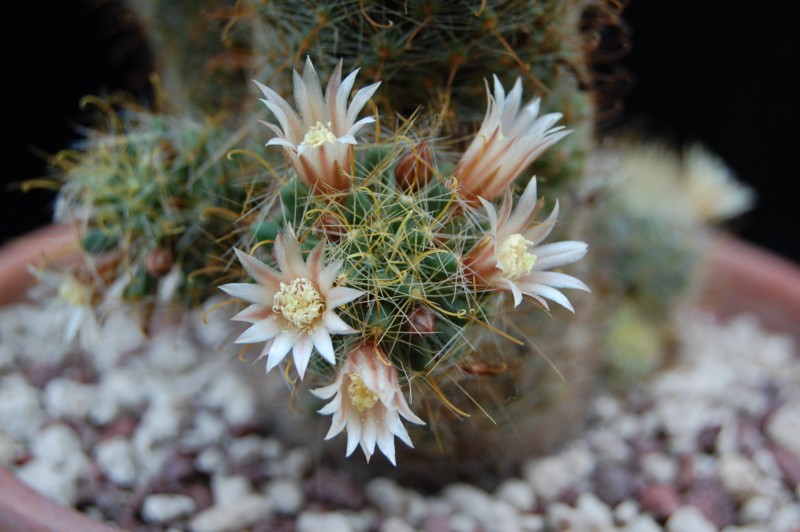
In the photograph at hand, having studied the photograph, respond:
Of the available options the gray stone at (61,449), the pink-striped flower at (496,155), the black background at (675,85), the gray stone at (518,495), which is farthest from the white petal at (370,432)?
the black background at (675,85)

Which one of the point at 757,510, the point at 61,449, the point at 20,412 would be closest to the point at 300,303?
the point at 61,449

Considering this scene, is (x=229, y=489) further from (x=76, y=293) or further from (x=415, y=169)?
(x=415, y=169)

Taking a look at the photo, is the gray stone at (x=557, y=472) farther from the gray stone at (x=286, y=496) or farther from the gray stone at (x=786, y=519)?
the gray stone at (x=286, y=496)

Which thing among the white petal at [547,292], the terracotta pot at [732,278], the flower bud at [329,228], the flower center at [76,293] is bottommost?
the white petal at [547,292]

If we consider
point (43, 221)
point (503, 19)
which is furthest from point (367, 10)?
point (43, 221)

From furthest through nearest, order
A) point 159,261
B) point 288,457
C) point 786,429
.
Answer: point 786,429 < point 288,457 < point 159,261

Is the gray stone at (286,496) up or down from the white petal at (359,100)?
down
